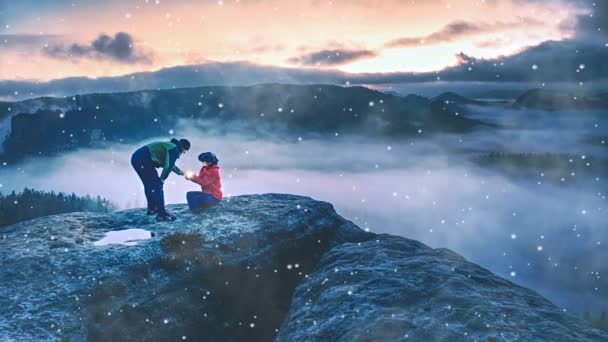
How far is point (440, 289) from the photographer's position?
448 inches

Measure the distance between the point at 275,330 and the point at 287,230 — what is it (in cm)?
341

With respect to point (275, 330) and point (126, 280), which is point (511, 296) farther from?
point (126, 280)

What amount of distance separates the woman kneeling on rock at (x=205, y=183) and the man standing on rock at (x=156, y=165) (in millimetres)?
870

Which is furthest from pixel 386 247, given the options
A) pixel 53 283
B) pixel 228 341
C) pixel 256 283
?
pixel 53 283

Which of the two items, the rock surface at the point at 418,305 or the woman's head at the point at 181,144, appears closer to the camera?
the rock surface at the point at 418,305

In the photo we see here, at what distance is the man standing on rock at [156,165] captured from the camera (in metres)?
16.0

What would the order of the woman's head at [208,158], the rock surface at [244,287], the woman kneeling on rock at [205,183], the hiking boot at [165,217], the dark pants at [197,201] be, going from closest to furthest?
1. the rock surface at [244,287]
2. the hiking boot at [165,217]
3. the woman's head at [208,158]
4. the woman kneeling on rock at [205,183]
5. the dark pants at [197,201]

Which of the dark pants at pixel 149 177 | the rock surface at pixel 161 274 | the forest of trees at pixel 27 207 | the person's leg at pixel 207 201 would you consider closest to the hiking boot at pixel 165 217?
the dark pants at pixel 149 177

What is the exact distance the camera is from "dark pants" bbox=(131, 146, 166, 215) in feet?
52.3

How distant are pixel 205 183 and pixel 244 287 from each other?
14.2 ft

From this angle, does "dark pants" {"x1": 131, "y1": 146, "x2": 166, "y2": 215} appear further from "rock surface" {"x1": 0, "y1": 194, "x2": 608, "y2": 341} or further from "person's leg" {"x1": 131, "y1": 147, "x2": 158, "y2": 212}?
"rock surface" {"x1": 0, "y1": 194, "x2": 608, "y2": 341}

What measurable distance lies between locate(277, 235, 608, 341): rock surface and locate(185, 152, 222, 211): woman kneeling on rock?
5027 mm

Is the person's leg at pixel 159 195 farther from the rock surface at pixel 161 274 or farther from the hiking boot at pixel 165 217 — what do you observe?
the rock surface at pixel 161 274

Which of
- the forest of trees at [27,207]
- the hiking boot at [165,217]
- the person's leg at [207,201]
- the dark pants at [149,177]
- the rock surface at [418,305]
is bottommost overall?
the forest of trees at [27,207]
